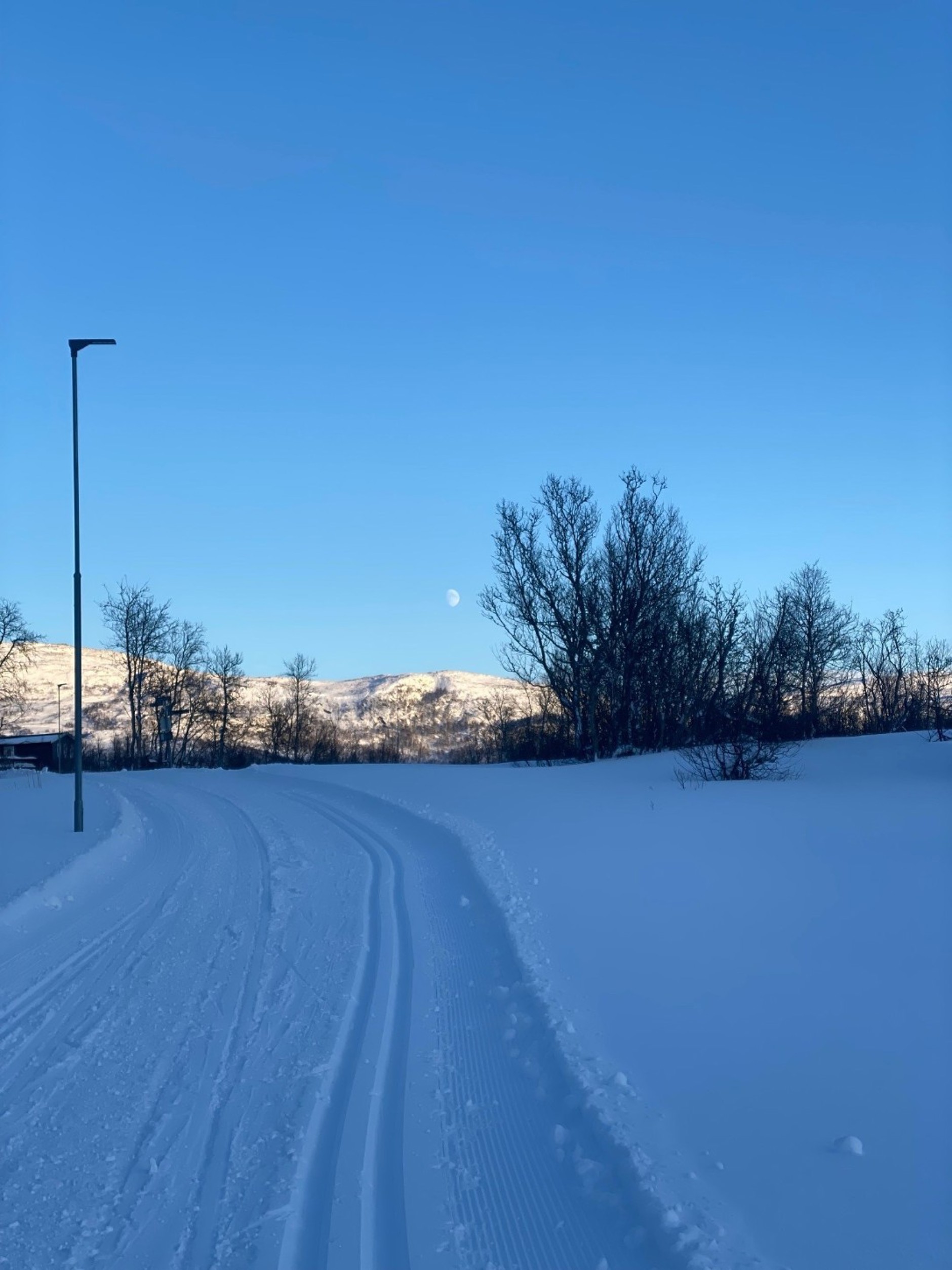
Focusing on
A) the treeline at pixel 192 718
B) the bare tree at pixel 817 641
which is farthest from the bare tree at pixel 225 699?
the bare tree at pixel 817 641

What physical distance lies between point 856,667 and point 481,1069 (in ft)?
189

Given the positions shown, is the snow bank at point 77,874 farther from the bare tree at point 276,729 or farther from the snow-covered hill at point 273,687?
the bare tree at point 276,729

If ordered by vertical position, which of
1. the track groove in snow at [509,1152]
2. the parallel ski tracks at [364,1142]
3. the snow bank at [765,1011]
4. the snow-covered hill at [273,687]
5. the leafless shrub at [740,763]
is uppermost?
the snow-covered hill at [273,687]

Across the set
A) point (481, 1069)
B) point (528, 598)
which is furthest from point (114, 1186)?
point (528, 598)

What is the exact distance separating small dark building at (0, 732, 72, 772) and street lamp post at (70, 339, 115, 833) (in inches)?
1777

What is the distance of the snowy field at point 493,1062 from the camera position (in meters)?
3.78

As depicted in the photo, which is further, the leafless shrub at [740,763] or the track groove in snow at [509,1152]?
the leafless shrub at [740,763]

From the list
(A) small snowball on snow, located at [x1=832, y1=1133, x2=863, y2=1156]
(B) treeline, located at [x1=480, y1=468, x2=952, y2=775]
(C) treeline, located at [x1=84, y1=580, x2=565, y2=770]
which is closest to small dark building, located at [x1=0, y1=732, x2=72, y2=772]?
(C) treeline, located at [x1=84, y1=580, x2=565, y2=770]

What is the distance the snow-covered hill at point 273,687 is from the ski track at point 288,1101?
131ft

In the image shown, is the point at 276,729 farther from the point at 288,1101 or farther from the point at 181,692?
the point at 288,1101

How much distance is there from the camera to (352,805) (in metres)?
22.4

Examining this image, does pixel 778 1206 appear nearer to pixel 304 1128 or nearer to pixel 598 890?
pixel 304 1128

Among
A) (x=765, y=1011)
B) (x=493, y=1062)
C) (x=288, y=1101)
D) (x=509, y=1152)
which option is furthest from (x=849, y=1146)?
A: (x=288, y=1101)

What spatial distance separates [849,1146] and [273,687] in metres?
91.7
